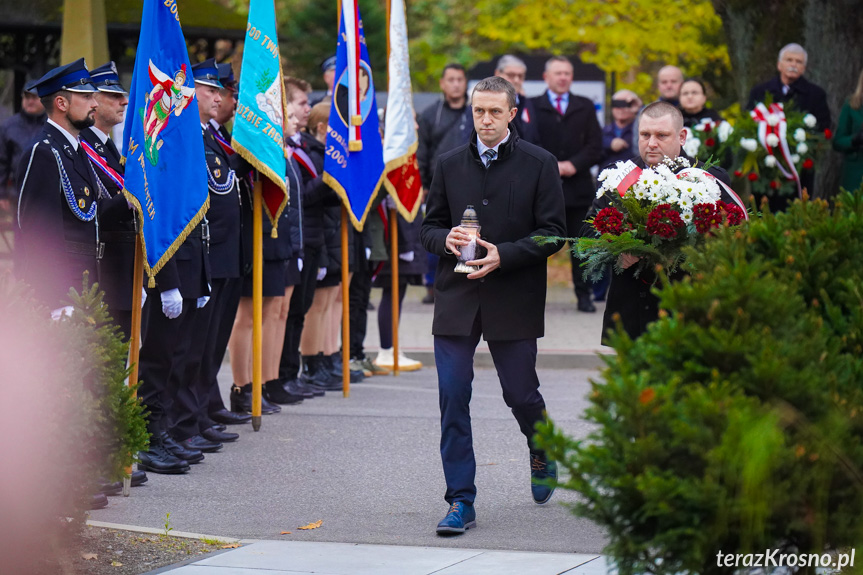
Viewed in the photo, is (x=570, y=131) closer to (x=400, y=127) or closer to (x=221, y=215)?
(x=400, y=127)

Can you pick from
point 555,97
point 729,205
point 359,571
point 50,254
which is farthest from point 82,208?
point 555,97

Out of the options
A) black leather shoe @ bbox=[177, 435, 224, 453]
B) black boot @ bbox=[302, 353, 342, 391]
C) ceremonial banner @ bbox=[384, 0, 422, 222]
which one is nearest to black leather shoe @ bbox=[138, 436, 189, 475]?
black leather shoe @ bbox=[177, 435, 224, 453]

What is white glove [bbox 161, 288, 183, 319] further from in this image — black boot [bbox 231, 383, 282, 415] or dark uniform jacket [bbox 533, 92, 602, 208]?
dark uniform jacket [bbox 533, 92, 602, 208]

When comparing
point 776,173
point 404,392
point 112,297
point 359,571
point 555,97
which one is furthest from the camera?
point 555,97

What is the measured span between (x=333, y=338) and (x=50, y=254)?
16.4 ft

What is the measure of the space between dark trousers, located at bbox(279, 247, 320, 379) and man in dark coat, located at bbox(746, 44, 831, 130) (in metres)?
5.46

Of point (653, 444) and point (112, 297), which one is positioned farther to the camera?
point (112, 297)

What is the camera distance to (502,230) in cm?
643

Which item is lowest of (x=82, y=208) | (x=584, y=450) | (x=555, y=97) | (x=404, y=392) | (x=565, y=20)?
(x=404, y=392)

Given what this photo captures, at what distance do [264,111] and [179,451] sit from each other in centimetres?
246

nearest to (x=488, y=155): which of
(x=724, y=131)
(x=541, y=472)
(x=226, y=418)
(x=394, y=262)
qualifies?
(x=541, y=472)

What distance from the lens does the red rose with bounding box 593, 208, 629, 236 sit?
6078 millimetres

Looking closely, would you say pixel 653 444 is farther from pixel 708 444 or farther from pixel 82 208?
pixel 82 208

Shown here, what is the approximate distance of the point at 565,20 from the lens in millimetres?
23281
